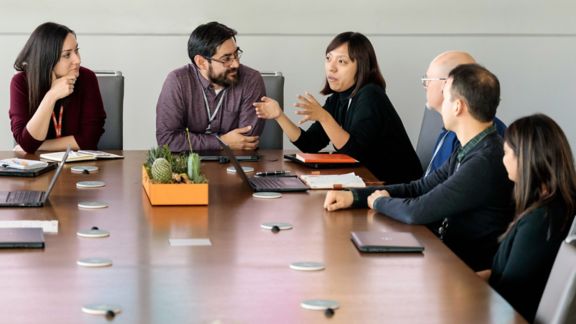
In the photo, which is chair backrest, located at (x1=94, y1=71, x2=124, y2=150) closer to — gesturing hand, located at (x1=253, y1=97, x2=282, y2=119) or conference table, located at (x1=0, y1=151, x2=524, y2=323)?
Result: gesturing hand, located at (x1=253, y1=97, x2=282, y2=119)

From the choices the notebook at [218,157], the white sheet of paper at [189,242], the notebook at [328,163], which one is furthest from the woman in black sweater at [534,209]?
the notebook at [218,157]

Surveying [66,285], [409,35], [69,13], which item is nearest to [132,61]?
[69,13]

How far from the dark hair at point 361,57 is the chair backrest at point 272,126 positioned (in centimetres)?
41

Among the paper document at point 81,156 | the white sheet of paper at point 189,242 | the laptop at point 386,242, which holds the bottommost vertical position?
the paper document at point 81,156

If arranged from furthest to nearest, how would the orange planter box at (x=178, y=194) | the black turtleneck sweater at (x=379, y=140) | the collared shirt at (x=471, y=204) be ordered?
the black turtleneck sweater at (x=379, y=140), the orange planter box at (x=178, y=194), the collared shirt at (x=471, y=204)

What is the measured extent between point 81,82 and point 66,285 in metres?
2.57

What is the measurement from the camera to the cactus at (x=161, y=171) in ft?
9.73

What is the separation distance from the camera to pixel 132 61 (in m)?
5.86

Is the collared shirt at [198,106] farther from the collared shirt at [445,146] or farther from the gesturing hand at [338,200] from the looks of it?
the gesturing hand at [338,200]

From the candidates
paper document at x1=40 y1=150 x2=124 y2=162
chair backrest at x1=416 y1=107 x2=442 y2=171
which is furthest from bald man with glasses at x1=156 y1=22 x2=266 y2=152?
chair backrest at x1=416 y1=107 x2=442 y2=171

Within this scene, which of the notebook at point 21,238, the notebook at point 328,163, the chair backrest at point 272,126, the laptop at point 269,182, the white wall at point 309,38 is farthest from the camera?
the white wall at point 309,38

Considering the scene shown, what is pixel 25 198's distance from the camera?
2.96 metres

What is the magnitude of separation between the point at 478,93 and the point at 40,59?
7.15 feet

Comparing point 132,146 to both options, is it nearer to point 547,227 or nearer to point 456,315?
point 547,227
